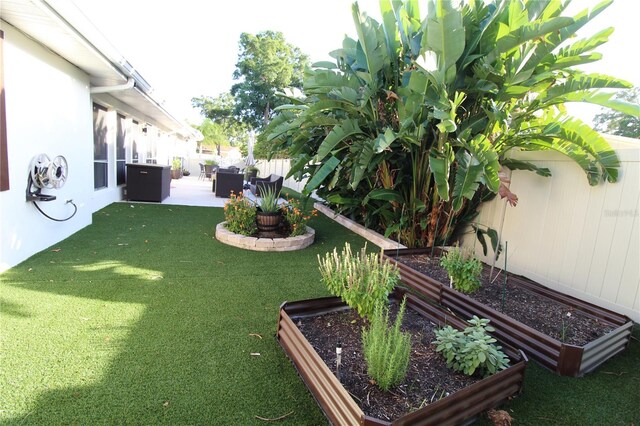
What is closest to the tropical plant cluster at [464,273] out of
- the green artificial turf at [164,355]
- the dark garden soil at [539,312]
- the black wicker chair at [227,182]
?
the dark garden soil at [539,312]

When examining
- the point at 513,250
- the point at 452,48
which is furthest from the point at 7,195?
the point at 513,250

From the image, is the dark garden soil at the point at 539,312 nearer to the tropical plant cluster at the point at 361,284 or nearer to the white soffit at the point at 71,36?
the tropical plant cluster at the point at 361,284

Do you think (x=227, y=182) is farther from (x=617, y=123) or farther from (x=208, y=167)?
(x=617, y=123)

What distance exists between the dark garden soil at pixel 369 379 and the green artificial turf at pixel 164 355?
0.87 feet

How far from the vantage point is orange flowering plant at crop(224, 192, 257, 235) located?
18.0 feet

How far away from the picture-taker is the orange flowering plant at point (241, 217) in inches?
216

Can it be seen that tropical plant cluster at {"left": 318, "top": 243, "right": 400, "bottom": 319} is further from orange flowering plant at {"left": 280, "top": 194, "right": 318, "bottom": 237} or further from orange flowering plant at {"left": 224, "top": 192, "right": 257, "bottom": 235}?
orange flowering plant at {"left": 224, "top": 192, "right": 257, "bottom": 235}

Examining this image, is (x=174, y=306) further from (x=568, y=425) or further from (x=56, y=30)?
(x=56, y=30)

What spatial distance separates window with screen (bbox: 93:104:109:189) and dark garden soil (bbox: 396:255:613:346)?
22.9 feet

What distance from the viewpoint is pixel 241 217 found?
5477 millimetres

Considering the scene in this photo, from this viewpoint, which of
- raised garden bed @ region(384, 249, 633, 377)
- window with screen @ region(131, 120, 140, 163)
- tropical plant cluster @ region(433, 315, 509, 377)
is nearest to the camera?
tropical plant cluster @ region(433, 315, 509, 377)

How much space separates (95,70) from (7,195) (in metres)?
2.68

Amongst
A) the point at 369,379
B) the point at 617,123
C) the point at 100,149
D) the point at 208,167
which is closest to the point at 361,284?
the point at 369,379

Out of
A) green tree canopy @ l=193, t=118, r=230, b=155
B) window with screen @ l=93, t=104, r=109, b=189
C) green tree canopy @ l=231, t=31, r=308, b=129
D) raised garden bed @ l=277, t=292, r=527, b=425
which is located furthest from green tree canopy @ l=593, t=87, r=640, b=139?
green tree canopy @ l=193, t=118, r=230, b=155
